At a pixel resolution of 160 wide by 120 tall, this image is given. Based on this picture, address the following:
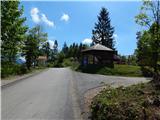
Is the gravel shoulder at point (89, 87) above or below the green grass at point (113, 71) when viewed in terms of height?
below

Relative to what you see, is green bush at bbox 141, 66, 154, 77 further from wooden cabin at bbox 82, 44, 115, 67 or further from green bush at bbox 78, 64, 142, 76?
wooden cabin at bbox 82, 44, 115, 67

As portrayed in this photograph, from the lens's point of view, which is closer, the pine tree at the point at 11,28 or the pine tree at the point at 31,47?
the pine tree at the point at 11,28

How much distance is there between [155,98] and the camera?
9.27 metres

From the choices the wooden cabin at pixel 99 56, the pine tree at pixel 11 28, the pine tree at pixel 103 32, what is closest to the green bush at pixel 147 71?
the wooden cabin at pixel 99 56

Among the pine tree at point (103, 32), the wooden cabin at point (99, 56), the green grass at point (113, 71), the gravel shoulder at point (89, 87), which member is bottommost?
the gravel shoulder at point (89, 87)

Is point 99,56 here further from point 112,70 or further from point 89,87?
point 89,87

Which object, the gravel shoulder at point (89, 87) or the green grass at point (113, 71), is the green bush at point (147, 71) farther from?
the gravel shoulder at point (89, 87)

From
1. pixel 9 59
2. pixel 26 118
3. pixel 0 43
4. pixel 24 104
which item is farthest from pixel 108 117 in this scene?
pixel 9 59

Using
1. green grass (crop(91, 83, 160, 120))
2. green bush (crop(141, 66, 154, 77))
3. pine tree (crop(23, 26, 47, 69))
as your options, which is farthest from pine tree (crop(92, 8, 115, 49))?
green grass (crop(91, 83, 160, 120))

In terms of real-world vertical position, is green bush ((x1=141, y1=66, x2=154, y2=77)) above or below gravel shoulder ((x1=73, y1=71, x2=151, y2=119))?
above

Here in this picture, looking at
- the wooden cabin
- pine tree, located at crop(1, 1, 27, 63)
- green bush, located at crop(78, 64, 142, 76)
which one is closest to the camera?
pine tree, located at crop(1, 1, 27, 63)

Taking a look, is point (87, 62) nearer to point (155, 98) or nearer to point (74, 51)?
point (155, 98)

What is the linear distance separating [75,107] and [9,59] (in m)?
25.9

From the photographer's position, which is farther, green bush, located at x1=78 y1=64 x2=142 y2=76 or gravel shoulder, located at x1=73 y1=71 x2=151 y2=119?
green bush, located at x1=78 y1=64 x2=142 y2=76
